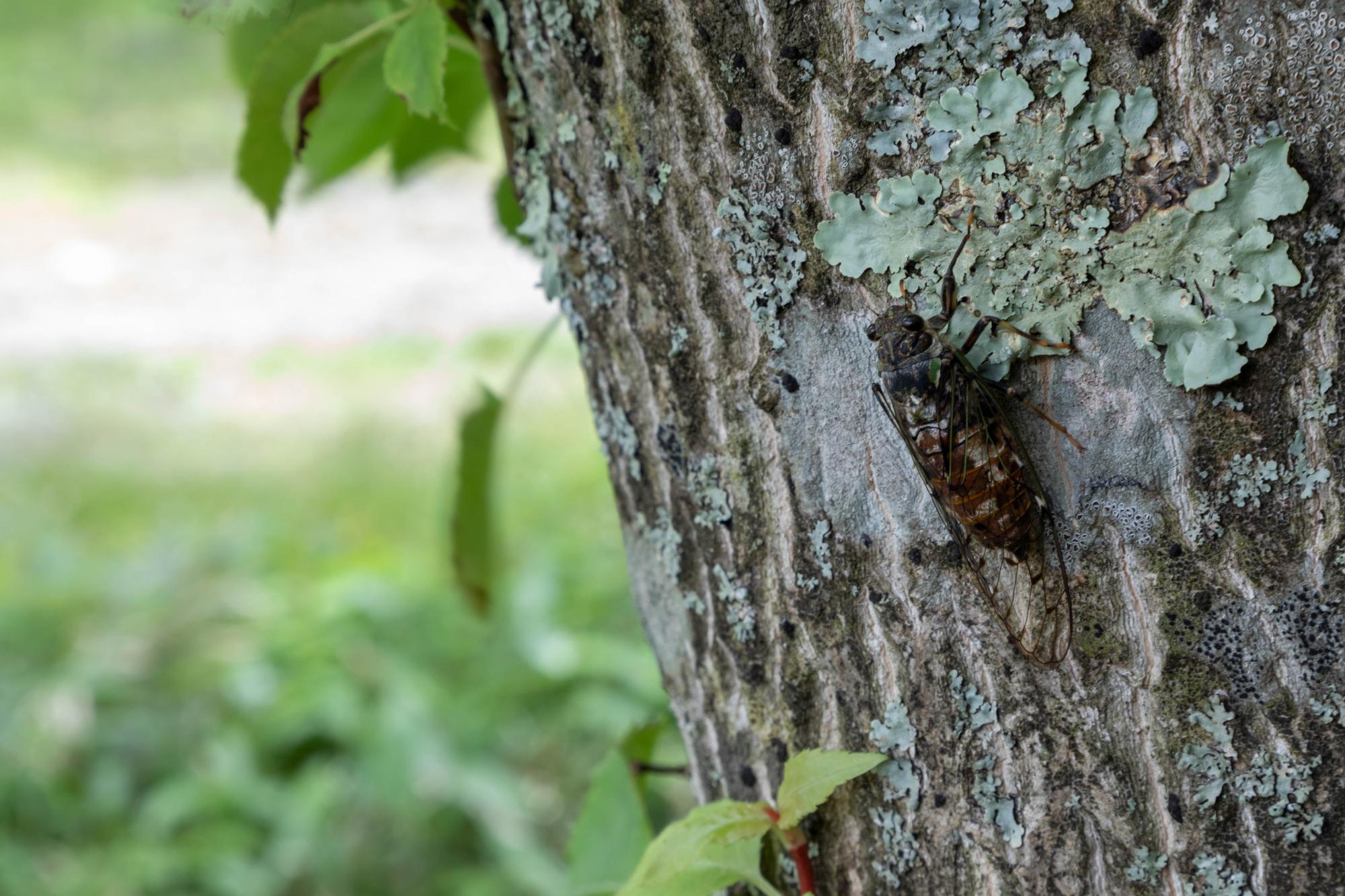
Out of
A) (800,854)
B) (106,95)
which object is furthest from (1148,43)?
(106,95)

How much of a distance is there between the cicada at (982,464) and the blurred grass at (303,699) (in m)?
1.40

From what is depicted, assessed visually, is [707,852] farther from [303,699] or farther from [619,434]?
[303,699]

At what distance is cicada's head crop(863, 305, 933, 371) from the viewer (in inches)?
26.7

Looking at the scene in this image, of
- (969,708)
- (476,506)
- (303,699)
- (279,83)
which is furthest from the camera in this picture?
(303,699)

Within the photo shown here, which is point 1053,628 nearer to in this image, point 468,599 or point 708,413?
point 708,413

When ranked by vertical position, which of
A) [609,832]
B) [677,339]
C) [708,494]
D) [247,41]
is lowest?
[609,832]

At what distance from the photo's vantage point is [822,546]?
0.75m

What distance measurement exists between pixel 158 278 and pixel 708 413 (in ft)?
18.4

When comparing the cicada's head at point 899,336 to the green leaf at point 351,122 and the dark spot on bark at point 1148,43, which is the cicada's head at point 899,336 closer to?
the dark spot on bark at point 1148,43

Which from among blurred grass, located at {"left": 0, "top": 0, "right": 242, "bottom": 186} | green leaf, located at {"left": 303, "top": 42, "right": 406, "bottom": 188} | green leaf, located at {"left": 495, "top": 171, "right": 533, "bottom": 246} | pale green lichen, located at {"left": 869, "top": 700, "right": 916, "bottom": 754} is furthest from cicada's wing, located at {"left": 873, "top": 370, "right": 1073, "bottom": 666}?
blurred grass, located at {"left": 0, "top": 0, "right": 242, "bottom": 186}

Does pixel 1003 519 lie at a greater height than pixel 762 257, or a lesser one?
lesser

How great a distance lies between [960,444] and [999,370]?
0.18 feet

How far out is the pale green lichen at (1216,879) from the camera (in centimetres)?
66

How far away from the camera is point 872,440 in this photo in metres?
0.72
